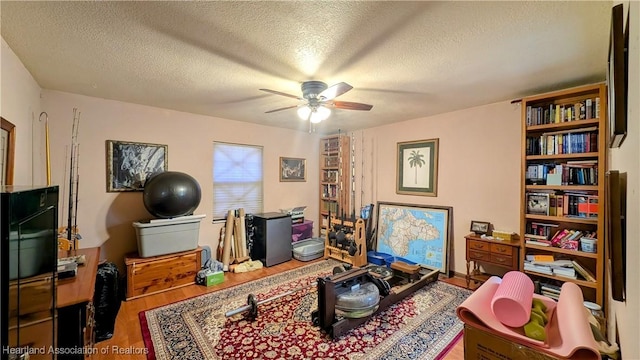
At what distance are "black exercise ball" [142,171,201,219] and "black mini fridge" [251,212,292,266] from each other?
125 cm

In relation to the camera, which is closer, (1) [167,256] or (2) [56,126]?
(2) [56,126]

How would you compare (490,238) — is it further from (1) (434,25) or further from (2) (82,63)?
(2) (82,63)

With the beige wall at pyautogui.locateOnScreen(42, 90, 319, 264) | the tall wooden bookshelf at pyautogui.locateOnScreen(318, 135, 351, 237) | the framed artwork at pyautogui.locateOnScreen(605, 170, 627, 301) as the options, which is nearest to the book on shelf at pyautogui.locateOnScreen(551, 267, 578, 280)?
the framed artwork at pyautogui.locateOnScreen(605, 170, 627, 301)

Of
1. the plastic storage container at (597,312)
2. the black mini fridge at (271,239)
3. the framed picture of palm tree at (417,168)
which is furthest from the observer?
the black mini fridge at (271,239)

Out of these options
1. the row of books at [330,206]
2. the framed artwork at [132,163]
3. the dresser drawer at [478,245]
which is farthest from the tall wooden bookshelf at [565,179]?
the framed artwork at [132,163]

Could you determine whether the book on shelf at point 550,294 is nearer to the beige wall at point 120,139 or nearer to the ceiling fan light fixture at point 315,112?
the ceiling fan light fixture at point 315,112

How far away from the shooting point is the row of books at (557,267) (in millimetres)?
2518

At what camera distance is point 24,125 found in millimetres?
2287

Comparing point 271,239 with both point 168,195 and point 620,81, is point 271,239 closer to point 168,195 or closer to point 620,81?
point 168,195

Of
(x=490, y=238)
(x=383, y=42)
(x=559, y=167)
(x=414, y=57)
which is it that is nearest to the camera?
(x=383, y=42)

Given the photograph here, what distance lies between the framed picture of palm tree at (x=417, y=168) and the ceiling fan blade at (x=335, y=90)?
7.41 feet

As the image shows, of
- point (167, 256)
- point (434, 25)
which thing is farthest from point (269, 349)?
point (434, 25)

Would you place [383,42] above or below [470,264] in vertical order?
above

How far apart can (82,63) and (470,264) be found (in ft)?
15.9
